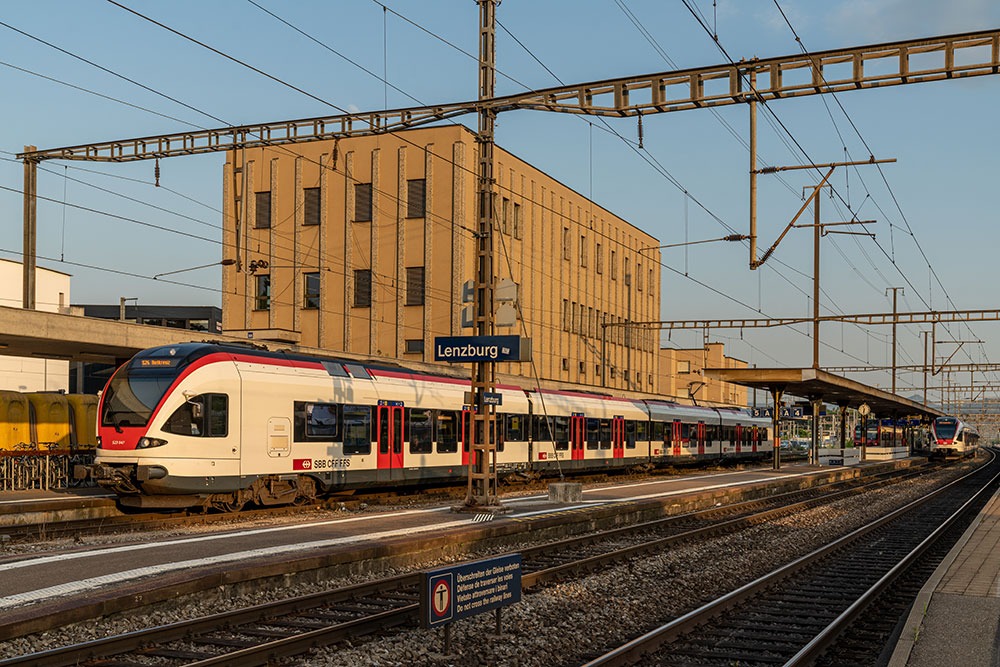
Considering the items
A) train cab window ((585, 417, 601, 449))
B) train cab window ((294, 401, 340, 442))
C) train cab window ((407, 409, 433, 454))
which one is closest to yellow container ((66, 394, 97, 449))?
train cab window ((407, 409, 433, 454))

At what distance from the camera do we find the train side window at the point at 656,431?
42.3 meters

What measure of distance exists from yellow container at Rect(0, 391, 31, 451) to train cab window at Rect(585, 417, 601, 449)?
18.3 meters

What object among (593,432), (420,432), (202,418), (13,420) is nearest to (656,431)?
(593,432)

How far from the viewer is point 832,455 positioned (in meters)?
57.9

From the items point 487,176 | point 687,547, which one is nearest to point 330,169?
point 487,176

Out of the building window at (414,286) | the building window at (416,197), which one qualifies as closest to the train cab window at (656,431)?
the building window at (414,286)

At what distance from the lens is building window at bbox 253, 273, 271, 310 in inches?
2126

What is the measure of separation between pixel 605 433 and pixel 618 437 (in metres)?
1.34

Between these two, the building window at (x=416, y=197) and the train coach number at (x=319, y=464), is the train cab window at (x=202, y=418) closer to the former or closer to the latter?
the train coach number at (x=319, y=464)

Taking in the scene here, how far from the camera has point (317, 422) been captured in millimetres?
22141

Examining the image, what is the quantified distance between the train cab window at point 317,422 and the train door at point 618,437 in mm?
17762

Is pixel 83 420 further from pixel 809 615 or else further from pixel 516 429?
pixel 809 615

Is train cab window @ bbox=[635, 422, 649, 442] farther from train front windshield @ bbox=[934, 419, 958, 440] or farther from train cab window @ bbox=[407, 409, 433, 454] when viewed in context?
train front windshield @ bbox=[934, 419, 958, 440]

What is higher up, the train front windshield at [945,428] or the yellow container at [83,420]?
the yellow container at [83,420]
